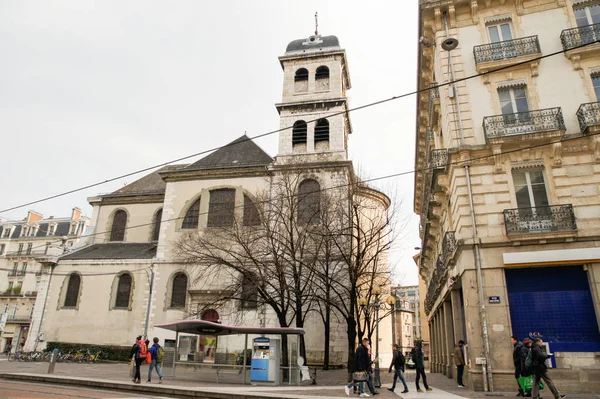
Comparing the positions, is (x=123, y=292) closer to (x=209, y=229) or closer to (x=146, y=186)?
(x=209, y=229)

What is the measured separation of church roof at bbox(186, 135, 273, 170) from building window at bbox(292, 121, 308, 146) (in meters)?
2.52

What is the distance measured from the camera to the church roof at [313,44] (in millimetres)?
35469

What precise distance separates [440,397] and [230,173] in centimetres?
2379

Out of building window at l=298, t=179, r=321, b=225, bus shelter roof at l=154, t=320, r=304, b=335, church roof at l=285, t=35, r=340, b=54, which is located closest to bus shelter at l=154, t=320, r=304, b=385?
bus shelter roof at l=154, t=320, r=304, b=335

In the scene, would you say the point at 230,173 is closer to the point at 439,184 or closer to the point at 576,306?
the point at 439,184

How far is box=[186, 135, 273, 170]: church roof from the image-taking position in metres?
33.2

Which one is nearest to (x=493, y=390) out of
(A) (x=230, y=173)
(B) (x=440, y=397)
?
(B) (x=440, y=397)

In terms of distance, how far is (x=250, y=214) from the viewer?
28016mm

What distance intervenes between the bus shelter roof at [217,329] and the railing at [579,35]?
580 inches

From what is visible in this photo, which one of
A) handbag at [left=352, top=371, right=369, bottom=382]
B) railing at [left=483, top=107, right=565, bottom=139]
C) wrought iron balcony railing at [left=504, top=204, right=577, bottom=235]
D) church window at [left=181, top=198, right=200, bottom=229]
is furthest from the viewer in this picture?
church window at [left=181, top=198, right=200, bottom=229]

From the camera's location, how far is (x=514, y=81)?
16.1 meters

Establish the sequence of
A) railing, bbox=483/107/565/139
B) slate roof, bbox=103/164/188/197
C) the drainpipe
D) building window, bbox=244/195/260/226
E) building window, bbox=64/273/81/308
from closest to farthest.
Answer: the drainpipe, railing, bbox=483/107/565/139, building window, bbox=244/195/260/226, building window, bbox=64/273/81/308, slate roof, bbox=103/164/188/197

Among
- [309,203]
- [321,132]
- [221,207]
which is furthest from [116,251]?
[321,132]

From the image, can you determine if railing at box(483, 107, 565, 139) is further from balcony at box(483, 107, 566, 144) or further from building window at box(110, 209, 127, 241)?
building window at box(110, 209, 127, 241)
